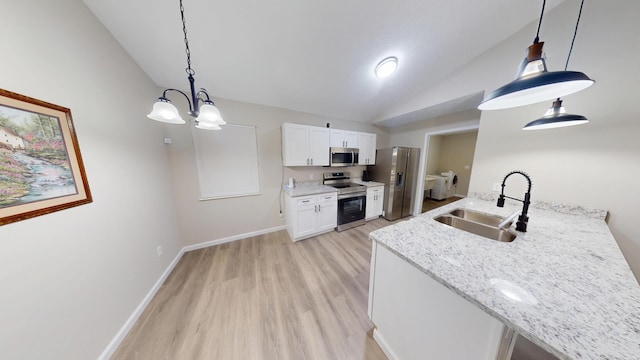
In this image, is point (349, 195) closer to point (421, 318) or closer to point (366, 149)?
point (366, 149)

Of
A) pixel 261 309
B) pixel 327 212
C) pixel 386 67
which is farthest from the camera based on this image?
pixel 327 212

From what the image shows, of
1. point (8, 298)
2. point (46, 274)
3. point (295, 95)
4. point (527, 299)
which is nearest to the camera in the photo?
point (527, 299)

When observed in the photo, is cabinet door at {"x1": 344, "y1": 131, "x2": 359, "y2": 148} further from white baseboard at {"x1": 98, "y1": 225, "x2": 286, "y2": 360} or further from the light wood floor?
white baseboard at {"x1": 98, "y1": 225, "x2": 286, "y2": 360}

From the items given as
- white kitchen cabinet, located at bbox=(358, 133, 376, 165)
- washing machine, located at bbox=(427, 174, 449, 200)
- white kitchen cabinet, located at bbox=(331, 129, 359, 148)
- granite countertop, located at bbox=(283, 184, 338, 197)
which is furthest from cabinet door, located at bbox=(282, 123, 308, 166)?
washing machine, located at bbox=(427, 174, 449, 200)

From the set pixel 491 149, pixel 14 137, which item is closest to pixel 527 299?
pixel 491 149

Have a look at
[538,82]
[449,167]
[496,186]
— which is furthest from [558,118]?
[449,167]

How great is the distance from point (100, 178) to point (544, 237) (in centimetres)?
338

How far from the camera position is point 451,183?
519cm

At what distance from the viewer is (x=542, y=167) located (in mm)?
1758

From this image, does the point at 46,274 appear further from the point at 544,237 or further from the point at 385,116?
the point at 385,116

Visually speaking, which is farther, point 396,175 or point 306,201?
point 396,175

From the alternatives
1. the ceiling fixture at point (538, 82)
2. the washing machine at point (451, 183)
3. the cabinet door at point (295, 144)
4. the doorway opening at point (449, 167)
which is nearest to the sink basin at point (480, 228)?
the ceiling fixture at point (538, 82)

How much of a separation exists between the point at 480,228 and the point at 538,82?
127 centimetres

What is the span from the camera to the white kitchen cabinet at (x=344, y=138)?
10.2 feet
